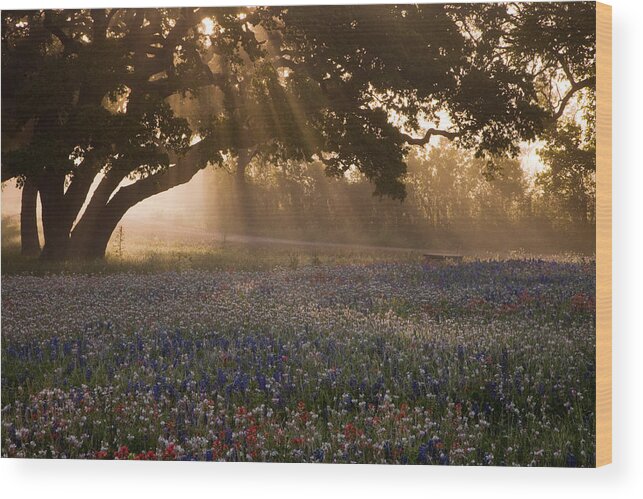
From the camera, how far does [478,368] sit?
253 inches

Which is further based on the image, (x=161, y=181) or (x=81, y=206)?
(x=81, y=206)

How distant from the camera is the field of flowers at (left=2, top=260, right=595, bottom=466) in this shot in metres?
6.26

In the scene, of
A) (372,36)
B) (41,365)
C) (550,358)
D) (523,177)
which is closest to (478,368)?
(550,358)

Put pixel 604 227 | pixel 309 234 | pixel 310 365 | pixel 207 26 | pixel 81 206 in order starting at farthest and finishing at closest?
pixel 81 206, pixel 207 26, pixel 309 234, pixel 310 365, pixel 604 227

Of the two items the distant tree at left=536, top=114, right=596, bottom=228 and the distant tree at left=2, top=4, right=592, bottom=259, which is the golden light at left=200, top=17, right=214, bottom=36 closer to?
the distant tree at left=2, top=4, right=592, bottom=259

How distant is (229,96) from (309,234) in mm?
1288

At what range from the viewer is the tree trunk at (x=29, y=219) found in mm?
6910

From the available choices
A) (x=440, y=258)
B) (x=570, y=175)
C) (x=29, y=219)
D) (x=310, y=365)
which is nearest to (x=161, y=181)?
(x=29, y=219)

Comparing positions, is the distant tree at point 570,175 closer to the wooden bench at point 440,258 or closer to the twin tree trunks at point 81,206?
the wooden bench at point 440,258

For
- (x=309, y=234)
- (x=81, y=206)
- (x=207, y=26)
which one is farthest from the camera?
(x=81, y=206)

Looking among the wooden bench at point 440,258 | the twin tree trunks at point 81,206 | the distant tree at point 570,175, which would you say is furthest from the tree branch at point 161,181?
the distant tree at point 570,175

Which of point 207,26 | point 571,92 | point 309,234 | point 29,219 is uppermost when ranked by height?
point 207,26

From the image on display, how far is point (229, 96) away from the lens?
686 cm

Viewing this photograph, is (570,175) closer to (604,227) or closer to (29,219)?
(604,227)
